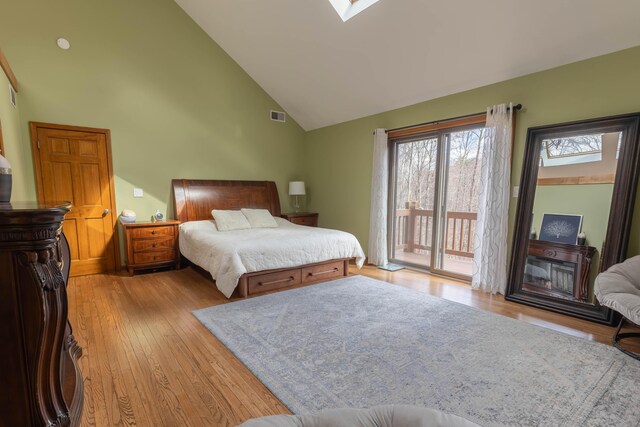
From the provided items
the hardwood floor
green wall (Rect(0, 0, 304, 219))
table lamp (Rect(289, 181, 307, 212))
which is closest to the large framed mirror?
the hardwood floor

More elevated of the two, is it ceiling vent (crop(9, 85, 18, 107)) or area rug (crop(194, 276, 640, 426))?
ceiling vent (crop(9, 85, 18, 107))

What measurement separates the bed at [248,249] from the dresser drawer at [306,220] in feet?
1.31

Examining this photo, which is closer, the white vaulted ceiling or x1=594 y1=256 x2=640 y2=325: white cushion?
x1=594 y1=256 x2=640 y2=325: white cushion

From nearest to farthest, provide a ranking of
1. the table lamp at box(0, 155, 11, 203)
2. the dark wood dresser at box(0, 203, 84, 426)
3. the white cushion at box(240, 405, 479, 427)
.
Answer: the dark wood dresser at box(0, 203, 84, 426)
the white cushion at box(240, 405, 479, 427)
the table lamp at box(0, 155, 11, 203)

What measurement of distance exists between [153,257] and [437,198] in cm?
410

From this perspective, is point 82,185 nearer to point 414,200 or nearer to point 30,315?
point 30,315

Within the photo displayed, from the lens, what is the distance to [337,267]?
417 cm

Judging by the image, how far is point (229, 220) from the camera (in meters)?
4.59

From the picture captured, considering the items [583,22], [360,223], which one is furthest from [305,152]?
[583,22]

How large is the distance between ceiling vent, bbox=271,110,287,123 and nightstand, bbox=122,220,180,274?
2.67 metres

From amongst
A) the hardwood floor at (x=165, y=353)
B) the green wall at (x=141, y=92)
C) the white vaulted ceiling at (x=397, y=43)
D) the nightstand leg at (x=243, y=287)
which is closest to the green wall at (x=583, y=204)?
the hardwood floor at (x=165, y=353)

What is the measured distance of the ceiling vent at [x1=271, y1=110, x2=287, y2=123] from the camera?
225 inches

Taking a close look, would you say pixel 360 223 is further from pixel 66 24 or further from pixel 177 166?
pixel 66 24

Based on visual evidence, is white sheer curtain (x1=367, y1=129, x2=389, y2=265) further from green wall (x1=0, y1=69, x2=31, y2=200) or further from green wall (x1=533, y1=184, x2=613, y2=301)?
green wall (x1=0, y1=69, x2=31, y2=200)
